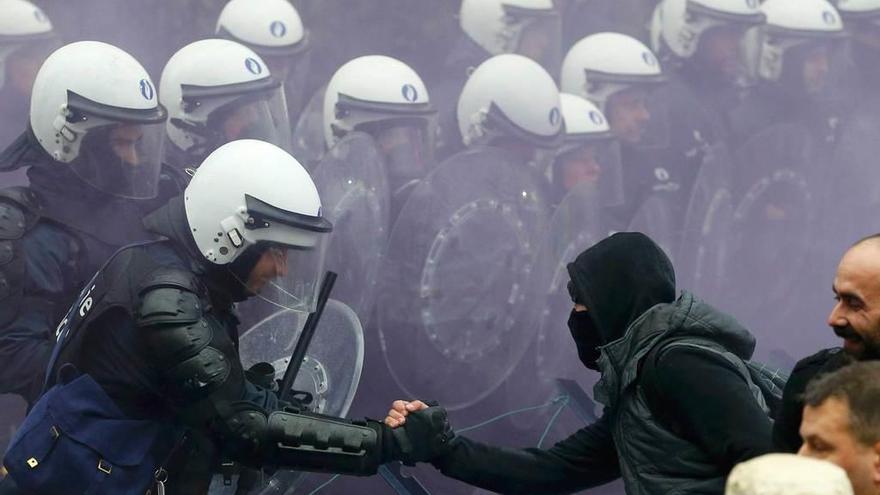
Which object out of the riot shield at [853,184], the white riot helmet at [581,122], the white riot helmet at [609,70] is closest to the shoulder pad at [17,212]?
the white riot helmet at [581,122]

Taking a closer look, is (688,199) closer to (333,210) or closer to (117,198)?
(333,210)

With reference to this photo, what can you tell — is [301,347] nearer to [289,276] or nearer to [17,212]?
[289,276]

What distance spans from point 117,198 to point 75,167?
0.21m

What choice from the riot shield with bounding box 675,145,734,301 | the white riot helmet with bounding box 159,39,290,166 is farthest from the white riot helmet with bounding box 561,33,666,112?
the white riot helmet with bounding box 159,39,290,166

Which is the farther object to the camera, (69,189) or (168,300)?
(69,189)

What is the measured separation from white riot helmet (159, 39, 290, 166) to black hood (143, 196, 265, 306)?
7.87 ft

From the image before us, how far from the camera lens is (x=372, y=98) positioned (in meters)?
6.55

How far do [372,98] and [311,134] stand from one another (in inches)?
31.2

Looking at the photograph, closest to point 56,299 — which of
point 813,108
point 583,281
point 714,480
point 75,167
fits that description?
point 75,167

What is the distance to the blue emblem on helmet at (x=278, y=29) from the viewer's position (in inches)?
295

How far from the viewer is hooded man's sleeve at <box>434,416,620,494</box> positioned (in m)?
3.37

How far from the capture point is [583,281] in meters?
3.08

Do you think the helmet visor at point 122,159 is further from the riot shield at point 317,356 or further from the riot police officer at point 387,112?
the riot police officer at point 387,112

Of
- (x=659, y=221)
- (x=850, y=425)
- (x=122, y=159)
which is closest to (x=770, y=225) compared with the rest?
(x=659, y=221)
